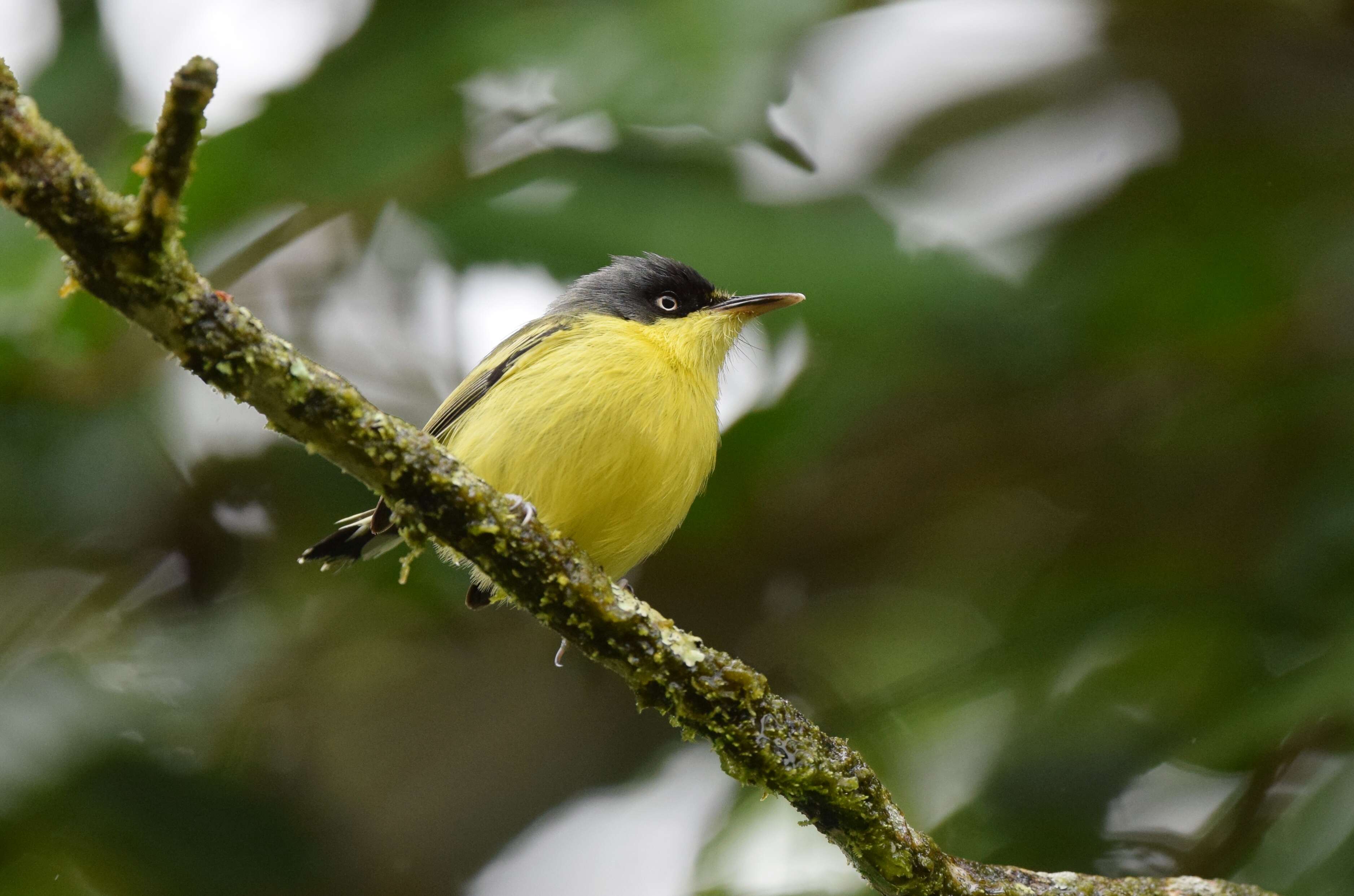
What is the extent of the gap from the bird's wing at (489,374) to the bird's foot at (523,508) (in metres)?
→ 1.36

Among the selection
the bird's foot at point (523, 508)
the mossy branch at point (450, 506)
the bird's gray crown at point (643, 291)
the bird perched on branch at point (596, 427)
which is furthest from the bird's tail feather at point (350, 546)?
the mossy branch at point (450, 506)

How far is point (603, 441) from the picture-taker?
11.8ft

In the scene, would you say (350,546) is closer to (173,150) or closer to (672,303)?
(672,303)

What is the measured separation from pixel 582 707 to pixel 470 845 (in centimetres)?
78

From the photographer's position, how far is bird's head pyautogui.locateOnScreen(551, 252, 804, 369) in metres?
4.25

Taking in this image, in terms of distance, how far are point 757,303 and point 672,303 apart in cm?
36

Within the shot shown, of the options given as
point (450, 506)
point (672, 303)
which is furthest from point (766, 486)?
point (450, 506)

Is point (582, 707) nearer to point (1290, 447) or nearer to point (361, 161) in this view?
point (361, 161)

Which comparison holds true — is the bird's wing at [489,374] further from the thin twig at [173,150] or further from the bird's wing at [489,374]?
the thin twig at [173,150]

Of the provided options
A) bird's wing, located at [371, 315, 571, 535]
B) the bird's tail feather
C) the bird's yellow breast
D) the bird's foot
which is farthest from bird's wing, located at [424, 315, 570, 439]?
the bird's foot

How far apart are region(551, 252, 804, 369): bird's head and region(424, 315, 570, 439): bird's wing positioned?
0.19 m

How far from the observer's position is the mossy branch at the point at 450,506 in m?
1.92

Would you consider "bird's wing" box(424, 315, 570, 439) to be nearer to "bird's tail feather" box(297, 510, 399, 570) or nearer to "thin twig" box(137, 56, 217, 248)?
"bird's tail feather" box(297, 510, 399, 570)

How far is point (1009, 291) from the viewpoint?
454 centimetres
